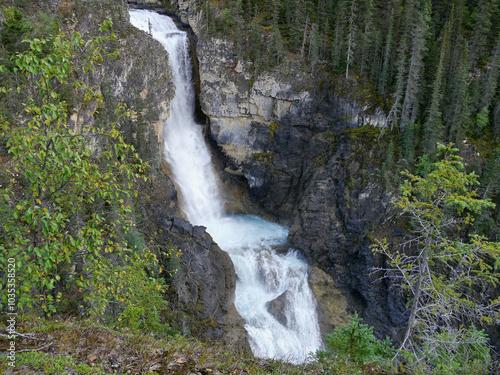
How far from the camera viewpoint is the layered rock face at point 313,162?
1248 inches

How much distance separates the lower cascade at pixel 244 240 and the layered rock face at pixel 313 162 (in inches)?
78.1

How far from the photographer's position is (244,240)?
34469mm

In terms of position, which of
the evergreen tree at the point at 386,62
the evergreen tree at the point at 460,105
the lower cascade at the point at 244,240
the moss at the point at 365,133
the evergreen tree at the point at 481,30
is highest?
the evergreen tree at the point at 481,30

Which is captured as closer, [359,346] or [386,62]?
[359,346]

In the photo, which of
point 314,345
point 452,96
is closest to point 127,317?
point 314,345

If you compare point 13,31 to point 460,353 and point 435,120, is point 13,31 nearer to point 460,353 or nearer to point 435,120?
point 460,353

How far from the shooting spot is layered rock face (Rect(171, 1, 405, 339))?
31688 mm

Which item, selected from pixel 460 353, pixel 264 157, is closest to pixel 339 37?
pixel 264 157

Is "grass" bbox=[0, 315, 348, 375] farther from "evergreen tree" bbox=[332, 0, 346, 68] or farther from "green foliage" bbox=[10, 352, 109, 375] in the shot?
"evergreen tree" bbox=[332, 0, 346, 68]

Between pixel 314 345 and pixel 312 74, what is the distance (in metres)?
29.0

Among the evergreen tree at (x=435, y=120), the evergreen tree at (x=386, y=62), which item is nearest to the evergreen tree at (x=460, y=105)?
the evergreen tree at (x=435, y=120)

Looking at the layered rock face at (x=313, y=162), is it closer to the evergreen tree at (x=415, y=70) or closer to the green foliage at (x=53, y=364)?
the evergreen tree at (x=415, y=70)

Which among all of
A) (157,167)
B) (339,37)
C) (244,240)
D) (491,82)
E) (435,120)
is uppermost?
(339,37)

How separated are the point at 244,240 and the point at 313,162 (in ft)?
40.7
